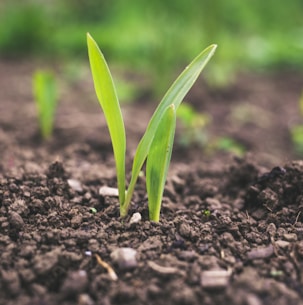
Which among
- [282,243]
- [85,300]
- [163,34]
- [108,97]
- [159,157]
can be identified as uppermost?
[163,34]

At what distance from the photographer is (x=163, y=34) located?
333cm

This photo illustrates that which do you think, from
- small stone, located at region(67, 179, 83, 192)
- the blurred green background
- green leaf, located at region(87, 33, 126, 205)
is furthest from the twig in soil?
the blurred green background

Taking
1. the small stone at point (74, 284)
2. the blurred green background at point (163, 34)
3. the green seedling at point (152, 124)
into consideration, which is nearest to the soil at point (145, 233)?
the small stone at point (74, 284)

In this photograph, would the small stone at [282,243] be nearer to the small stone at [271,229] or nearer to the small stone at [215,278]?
the small stone at [271,229]

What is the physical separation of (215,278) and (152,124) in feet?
1.49

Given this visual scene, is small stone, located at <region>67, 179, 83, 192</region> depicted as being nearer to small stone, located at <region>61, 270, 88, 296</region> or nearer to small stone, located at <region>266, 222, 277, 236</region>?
small stone, located at <region>61, 270, 88, 296</region>

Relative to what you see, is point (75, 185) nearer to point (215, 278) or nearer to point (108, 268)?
point (108, 268)

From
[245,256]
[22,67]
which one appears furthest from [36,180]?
[22,67]

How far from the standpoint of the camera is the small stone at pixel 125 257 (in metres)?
1.28

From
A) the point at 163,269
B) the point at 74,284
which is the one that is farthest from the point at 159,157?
the point at 74,284

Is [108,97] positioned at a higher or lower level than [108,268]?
higher

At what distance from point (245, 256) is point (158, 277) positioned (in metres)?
0.25

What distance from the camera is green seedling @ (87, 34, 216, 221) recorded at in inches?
54.0

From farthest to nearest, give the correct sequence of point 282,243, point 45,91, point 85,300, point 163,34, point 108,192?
point 163,34, point 45,91, point 108,192, point 282,243, point 85,300
